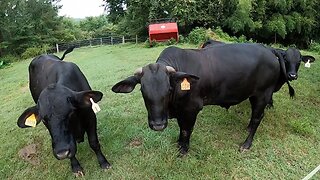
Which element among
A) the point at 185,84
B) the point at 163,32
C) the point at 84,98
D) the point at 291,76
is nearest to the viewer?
the point at 84,98

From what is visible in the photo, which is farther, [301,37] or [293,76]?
→ [301,37]

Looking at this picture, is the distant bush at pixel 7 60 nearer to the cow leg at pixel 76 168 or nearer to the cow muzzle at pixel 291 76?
the cow leg at pixel 76 168

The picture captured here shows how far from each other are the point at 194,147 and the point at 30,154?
2419 millimetres

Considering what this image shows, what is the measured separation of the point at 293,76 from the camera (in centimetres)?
494

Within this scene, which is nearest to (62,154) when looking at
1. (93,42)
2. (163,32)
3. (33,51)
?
(163,32)

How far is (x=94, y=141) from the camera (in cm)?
396

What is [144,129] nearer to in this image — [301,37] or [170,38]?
[170,38]

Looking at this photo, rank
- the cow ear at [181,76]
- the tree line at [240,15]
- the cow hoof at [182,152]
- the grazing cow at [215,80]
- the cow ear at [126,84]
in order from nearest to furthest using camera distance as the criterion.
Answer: the cow ear at [181,76] < the cow ear at [126,84] < the grazing cow at [215,80] < the cow hoof at [182,152] < the tree line at [240,15]

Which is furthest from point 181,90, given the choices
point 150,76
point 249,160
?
point 249,160

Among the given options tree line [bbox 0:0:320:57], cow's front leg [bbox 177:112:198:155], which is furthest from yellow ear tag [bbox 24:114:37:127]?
tree line [bbox 0:0:320:57]

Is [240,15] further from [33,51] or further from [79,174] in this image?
[79,174]

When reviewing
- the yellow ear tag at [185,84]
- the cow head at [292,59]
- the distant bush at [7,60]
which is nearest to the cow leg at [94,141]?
the yellow ear tag at [185,84]

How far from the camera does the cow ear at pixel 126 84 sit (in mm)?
3523

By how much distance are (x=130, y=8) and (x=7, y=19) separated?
10.1 metres
